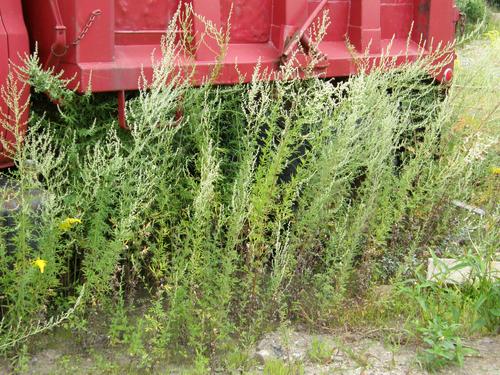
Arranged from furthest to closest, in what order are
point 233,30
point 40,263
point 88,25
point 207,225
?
point 233,30, point 207,225, point 88,25, point 40,263

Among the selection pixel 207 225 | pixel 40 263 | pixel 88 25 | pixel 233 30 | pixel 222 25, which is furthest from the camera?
pixel 233 30

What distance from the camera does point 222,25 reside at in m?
4.52

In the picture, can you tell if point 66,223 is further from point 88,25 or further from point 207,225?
point 88,25

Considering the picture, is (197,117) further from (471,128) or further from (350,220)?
(471,128)

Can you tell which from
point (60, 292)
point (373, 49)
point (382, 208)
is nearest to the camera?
point (60, 292)

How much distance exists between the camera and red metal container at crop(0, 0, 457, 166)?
3889mm

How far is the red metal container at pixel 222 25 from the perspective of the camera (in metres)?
3.89

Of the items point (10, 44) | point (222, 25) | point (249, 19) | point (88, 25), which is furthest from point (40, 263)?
point (249, 19)

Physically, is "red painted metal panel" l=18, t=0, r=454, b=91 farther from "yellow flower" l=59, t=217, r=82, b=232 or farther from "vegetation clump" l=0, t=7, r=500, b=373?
"yellow flower" l=59, t=217, r=82, b=232

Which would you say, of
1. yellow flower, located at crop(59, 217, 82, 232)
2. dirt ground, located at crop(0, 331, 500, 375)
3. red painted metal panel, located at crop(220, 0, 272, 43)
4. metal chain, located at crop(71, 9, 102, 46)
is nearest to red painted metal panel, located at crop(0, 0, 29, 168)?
metal chain, located at crop(71, 9, 102, 46)

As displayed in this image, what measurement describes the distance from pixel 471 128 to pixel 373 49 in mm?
1201

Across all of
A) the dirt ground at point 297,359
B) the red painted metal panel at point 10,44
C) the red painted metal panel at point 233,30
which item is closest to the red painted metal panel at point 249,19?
the red painted metal panel at point 233,30

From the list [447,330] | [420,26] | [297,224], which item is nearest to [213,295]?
[297,224]

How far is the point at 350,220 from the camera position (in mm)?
4699
